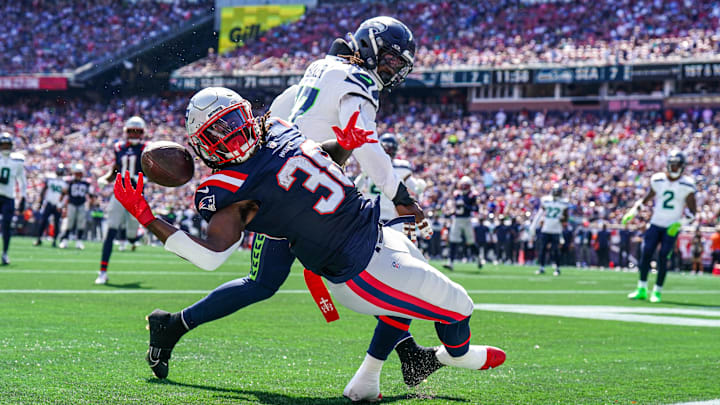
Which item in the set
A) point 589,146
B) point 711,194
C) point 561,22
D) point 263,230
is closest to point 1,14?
point 561,22

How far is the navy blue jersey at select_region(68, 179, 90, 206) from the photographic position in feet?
58.2

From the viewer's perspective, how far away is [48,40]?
3906 cm

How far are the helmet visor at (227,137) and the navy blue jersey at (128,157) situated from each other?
6.60 m

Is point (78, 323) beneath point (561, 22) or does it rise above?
beneath

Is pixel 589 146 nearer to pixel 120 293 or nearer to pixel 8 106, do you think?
pixel 120 293

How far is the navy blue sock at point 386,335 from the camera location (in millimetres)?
3766

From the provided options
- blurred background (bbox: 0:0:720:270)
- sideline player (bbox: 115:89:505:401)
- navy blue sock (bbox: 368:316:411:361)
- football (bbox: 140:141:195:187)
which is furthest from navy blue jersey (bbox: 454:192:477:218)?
football (bbox: 140:141:195:187)

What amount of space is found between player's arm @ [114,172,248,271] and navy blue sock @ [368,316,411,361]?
0.96 meters

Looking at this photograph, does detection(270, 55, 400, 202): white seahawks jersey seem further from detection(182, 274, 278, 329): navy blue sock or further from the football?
the football

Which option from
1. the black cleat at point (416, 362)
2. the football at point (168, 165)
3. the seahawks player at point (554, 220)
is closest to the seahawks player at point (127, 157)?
the black cleat at point (416, 362)

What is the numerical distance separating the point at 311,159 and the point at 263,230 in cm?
32

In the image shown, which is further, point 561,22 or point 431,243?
point 561,22

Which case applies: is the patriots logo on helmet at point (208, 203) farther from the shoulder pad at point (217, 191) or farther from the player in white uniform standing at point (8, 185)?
the player in white uniform standing at point (8, 185)

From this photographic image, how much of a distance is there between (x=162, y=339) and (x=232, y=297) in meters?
0.37
